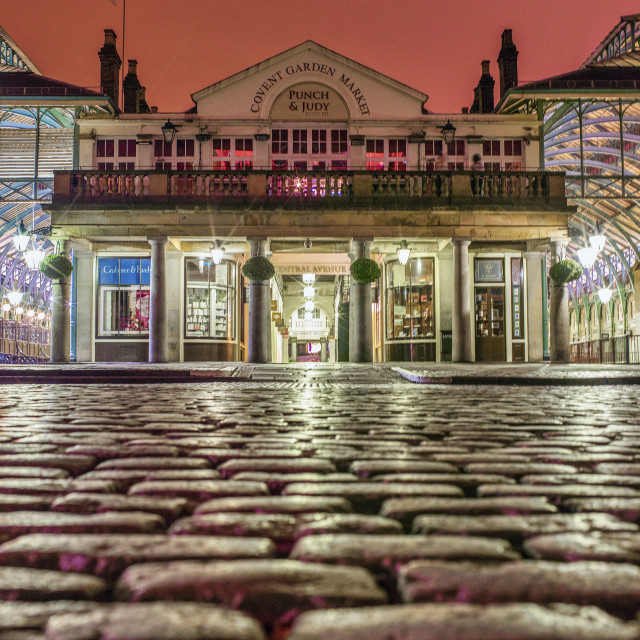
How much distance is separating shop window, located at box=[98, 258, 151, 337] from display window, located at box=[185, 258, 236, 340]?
5.08 ft

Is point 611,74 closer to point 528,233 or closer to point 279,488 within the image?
point 528,233

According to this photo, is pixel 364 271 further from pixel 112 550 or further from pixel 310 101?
pixel 112 550

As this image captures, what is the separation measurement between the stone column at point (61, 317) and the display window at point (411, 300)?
37.2 feet

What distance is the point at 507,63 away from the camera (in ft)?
80.5

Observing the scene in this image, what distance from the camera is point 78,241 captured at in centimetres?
2112

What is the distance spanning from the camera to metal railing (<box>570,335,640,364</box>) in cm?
2647

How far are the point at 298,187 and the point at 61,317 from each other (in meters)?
7.88

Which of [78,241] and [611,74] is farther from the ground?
[611,74]

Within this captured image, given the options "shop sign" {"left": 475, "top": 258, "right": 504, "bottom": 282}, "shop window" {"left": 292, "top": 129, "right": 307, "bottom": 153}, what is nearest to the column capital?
"shop window" {"left": 292, "top": 129, "right": 307, "bottom": 153}

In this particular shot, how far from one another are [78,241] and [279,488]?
66.9 feet

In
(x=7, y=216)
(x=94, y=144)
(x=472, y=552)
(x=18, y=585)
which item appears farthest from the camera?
(x=7, y=216)

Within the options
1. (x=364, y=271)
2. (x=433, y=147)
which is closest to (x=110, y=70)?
(x=433, y=147)

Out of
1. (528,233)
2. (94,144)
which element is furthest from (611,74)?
(94,144)

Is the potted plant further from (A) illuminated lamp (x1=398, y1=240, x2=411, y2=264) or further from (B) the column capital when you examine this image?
(B) the column capital
